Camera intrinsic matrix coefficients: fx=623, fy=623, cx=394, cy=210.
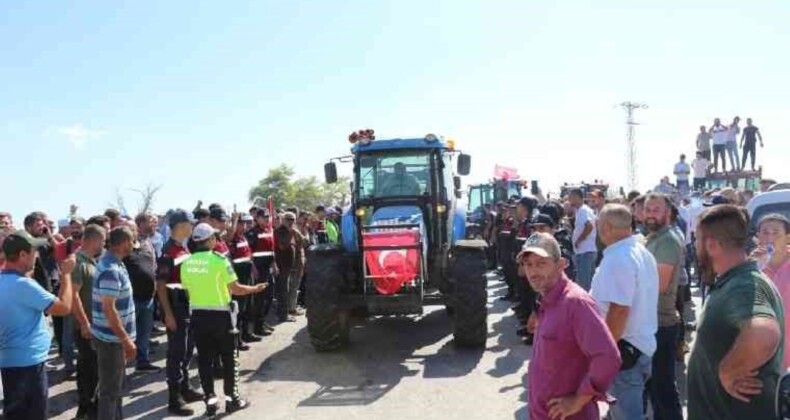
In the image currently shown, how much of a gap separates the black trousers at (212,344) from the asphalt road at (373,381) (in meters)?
0.33

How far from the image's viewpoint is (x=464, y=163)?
8.29m

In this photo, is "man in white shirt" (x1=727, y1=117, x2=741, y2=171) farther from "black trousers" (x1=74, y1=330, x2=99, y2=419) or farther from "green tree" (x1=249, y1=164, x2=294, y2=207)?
"green tree" (x1=249, y1=164, x2=294, y2=207)

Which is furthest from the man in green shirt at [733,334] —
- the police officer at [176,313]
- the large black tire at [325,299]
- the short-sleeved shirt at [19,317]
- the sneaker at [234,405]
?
the large black tire at [325,299]

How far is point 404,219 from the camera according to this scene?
7.73m

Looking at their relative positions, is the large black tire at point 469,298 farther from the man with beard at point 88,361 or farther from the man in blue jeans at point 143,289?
the man with beard at point 88,361

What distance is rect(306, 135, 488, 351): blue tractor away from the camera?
7031 mm

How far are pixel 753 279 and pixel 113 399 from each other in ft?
13.8

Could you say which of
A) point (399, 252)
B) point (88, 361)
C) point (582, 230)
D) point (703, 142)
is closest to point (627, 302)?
point (399, 252)

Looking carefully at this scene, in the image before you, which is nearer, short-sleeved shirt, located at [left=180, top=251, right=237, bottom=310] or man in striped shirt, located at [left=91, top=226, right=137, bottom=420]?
man in striped shirt, located at [left=91, top=226, right=137, bottom=420]

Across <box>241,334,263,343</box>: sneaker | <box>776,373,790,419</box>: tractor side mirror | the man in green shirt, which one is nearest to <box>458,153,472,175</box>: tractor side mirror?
<box>241,334,263,343</box>: sneaker

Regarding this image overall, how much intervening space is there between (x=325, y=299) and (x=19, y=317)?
3.57 meters

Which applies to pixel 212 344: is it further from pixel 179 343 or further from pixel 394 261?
pixel 394 261

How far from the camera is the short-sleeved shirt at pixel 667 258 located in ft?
13.3

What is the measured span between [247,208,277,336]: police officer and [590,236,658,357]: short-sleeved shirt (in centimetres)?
581
